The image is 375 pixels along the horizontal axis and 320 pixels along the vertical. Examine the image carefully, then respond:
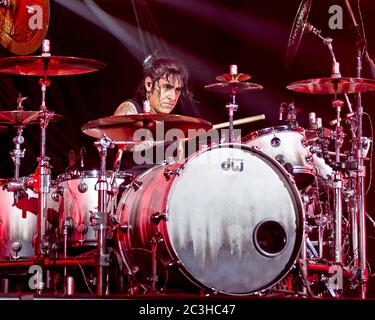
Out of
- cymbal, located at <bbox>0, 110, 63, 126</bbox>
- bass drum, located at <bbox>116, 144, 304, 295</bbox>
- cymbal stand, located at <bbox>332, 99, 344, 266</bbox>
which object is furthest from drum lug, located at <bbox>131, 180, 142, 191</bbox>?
cymbal stand, located at <bbox>332, 99, 344, 266</bbox>

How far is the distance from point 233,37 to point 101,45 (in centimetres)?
125

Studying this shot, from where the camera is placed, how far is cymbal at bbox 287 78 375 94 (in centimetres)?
547

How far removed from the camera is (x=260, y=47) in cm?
724

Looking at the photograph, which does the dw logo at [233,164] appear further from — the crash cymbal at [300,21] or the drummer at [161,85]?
the drummer at [161,85]

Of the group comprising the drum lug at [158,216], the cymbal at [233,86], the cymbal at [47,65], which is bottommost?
the drum lug at [158,216]

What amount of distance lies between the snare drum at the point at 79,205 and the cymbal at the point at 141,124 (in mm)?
307

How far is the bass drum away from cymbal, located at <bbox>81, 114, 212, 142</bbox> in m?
0.30

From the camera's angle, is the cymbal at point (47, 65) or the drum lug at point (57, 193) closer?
the cymbal at point (47, 65)

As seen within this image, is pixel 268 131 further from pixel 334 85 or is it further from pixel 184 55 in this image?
pixel 184 55

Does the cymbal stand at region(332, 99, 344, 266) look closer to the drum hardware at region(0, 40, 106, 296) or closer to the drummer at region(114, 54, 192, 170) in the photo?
the drummer at region(114, 54, 192, 170)

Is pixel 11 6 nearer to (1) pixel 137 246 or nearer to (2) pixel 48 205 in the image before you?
(2) pixel 48 205

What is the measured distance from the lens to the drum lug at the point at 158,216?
4.32 m

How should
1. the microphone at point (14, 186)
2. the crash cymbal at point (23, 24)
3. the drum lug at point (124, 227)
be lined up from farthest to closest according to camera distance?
the crash cymbal at point (23, 24), the microphone at point (14, 186), the drum lug at point (124, 227)

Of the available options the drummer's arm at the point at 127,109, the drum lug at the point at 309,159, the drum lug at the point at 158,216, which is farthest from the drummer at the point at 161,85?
the drum lug at the point at 158,216
